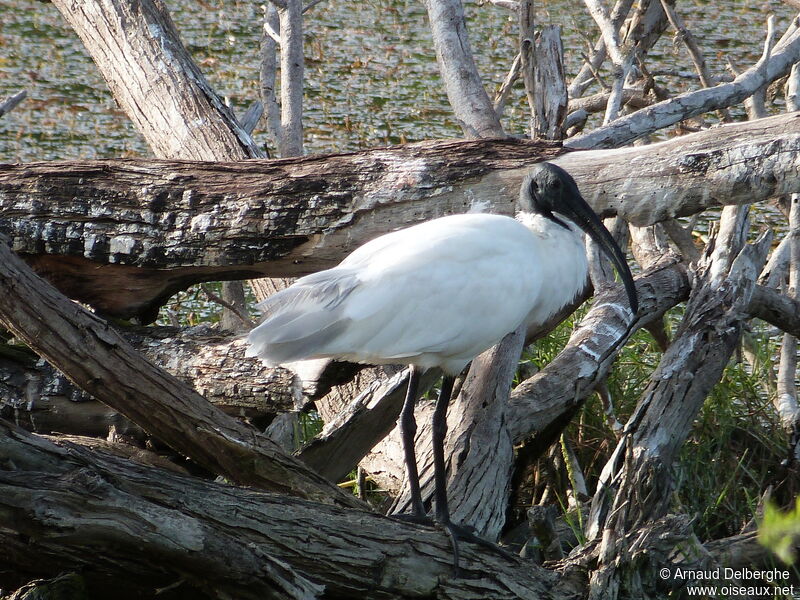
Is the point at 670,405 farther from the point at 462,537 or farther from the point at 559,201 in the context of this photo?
the point at 462,537

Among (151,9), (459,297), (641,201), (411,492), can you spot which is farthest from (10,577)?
(151,9)

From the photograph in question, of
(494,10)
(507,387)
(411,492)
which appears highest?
(494,10)

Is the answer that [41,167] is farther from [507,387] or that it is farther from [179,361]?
[507,387]

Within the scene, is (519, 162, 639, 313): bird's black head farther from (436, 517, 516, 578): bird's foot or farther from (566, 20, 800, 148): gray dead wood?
(436, 517, 516, 578): bird's foot

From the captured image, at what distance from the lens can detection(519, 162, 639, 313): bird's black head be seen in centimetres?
304

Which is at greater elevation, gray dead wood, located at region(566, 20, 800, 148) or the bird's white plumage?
gray dead wood, located at region(566, 20, 800, 148)

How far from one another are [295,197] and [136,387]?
0.90 meters

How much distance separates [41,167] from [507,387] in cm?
173

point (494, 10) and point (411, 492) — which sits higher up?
point (494, 10)

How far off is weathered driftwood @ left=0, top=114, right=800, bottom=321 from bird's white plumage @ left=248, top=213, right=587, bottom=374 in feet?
1.18

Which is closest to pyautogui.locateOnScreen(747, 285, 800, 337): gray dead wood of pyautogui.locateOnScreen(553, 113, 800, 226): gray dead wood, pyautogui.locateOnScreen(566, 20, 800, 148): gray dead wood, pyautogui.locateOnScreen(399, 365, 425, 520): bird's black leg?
pyautogui.locateOnScreen(566, 20, 800, 148): gray dead wood

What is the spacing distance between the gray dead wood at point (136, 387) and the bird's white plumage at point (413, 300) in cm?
24

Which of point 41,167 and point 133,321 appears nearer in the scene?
point 41,167

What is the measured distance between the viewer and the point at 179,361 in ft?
11.7
